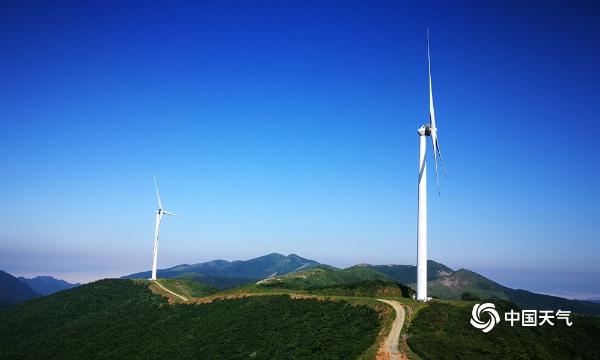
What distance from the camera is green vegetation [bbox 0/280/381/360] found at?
5578 centimetres

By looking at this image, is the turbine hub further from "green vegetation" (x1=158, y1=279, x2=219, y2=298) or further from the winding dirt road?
"green vegetation" (x1=158, y1=279, x2=219, y2=298)

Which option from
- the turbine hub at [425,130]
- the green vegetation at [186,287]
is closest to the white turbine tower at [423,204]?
the turbine hub at [425,130]

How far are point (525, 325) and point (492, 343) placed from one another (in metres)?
9.28

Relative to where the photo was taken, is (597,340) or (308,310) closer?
(597,340)

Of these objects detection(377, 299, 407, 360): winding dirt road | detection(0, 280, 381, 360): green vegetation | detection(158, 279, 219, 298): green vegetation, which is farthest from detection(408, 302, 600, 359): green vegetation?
detection(158, 279, 219, 298): green vegetation

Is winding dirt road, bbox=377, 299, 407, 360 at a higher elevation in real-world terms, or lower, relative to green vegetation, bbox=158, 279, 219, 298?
higher

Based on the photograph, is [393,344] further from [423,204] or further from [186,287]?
[186,287]

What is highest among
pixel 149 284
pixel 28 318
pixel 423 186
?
pixel 423 186

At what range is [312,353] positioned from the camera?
165 feet

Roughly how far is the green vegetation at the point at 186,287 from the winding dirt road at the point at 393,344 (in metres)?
82.3

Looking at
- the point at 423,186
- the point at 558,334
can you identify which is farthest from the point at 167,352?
the point at 558,334

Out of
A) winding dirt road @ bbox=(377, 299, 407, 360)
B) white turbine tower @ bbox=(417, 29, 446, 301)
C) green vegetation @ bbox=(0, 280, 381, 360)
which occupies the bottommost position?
green vegetation @ bbox=(0, 280, 381, 360)

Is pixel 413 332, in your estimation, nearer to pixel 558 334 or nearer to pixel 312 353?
pixel 312 353

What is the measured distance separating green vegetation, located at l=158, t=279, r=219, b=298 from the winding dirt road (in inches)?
3240
